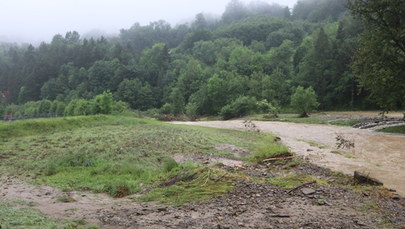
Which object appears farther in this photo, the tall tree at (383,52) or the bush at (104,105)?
the bush at (104,105)

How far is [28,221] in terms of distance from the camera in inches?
260

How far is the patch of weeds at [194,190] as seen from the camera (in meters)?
8.55

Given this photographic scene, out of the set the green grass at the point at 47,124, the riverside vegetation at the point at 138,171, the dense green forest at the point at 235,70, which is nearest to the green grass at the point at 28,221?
the riverside vegetation at the point at 138,171

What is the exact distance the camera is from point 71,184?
37.6 ft

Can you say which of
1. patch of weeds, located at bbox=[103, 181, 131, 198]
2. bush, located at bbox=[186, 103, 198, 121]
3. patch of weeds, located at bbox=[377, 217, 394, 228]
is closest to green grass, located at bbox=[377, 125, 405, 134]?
patch of weeds, located at bbox=[377, 217, 394, 228]

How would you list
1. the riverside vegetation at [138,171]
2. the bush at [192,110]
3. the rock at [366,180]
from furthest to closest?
the bush at [192,110]
the rock at [366,180]
the riverside vegetation at [138,171]

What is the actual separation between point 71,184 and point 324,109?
61476 mm

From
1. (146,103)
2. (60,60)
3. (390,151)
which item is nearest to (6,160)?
(390,151)

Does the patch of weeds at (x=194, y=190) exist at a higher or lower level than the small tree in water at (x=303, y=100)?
lower

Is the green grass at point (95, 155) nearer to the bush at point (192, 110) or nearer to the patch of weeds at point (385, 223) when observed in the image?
the patch of weeds at point (385, 223)

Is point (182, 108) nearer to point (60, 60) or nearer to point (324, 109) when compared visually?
point (324, 109)

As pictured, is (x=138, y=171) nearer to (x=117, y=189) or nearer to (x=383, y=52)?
(x=117, y=189)

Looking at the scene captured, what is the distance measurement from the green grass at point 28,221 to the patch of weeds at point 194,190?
2396 mm

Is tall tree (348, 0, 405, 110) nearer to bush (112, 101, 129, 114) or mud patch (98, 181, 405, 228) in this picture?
mud patch (98, 181, 405, 228)
